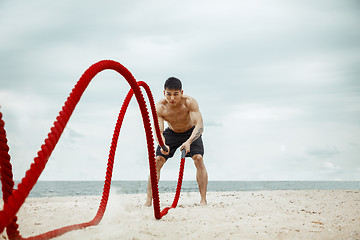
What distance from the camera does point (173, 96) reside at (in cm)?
481

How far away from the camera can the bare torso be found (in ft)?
17.1

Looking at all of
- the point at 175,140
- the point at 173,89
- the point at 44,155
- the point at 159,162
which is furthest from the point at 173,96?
the point at 44,155

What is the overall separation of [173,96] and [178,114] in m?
0.55

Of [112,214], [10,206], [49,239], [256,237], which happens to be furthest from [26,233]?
[256,237]

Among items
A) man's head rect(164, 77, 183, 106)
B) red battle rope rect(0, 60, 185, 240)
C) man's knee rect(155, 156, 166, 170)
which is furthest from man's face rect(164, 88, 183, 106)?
red battle rope rect(0, 60, 185, 240)

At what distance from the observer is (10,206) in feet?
5.20

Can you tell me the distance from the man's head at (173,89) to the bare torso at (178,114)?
33 centimetres

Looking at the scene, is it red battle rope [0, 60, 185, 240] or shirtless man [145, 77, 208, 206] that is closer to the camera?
red battle rope [0, 60, 185, 240]

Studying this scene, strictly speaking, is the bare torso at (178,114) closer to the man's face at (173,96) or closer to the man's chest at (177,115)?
the man's chest at (177,115)

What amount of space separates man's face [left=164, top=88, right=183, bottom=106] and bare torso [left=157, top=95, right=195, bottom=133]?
0.89ft

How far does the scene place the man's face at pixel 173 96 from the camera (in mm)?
4766

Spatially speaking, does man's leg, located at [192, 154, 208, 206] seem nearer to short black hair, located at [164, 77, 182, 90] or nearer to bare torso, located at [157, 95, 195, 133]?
bare torso, located at [157, 95, 195, 133]

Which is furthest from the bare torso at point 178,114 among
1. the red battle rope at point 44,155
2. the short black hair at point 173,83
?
the red battle rope at point 44,155

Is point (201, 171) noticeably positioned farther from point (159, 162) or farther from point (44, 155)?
point (44, 155)
